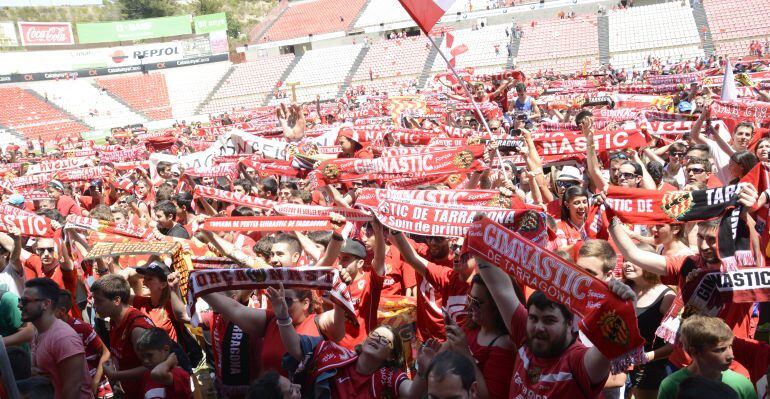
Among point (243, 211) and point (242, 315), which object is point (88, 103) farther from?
point (242, 315)

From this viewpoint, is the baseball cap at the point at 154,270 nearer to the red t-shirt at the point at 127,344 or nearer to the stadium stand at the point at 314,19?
the red t-shirt at the point at 127,344

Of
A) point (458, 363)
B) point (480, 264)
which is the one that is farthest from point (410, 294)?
point (458, 363)

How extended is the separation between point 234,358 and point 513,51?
47.2 metres

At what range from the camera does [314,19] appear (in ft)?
217

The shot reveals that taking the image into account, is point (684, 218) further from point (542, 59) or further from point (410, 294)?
point (542, 59)

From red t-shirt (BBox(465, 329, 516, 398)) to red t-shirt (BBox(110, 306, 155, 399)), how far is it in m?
2.16

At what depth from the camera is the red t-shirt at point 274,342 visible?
414 cm

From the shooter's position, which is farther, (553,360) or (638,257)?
(638,257)

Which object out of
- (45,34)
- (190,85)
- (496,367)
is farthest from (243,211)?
(45,34)

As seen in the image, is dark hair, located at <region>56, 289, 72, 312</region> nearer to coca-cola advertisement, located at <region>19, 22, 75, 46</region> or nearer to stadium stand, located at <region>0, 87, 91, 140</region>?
stadium stand, located at <region>0, 87, 91, 140</region>

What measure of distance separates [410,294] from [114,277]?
202cm

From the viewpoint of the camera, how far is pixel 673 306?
426 centimetres

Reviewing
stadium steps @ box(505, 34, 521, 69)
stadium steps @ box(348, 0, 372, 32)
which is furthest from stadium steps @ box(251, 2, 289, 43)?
stadium steps @ box(505, 34, 521, 69)

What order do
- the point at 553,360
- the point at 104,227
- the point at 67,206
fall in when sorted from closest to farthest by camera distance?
the point at 553,360
the point at 104,227
the point at 67,206
